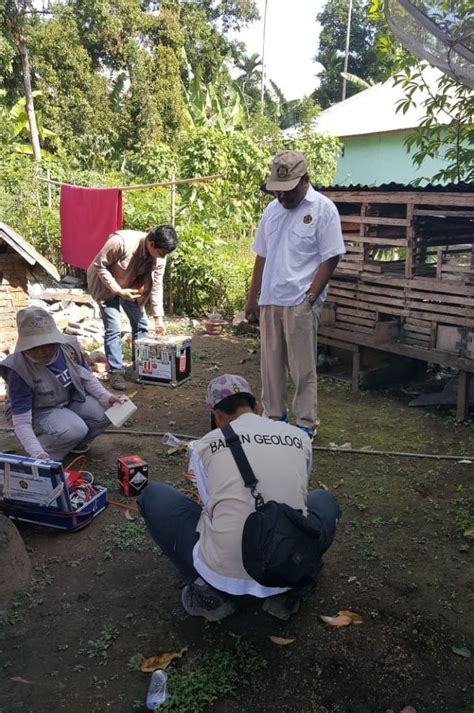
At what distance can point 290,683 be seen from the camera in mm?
2547

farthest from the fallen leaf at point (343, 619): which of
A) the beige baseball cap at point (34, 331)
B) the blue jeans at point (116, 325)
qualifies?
the blue jeans at point (116, 325)

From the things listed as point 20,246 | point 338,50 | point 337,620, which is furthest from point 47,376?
point 338,50

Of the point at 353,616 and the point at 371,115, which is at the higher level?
the point at 371,115

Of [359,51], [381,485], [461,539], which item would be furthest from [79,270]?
[359,51]

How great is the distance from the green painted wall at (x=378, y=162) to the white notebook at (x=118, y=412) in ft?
53.9

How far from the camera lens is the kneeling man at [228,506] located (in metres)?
2.50

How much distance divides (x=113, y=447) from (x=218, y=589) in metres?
2.68

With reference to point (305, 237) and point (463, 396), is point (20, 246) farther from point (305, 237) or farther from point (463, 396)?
point (463, 396)

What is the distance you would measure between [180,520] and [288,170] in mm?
2688

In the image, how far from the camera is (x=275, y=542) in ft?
7.70

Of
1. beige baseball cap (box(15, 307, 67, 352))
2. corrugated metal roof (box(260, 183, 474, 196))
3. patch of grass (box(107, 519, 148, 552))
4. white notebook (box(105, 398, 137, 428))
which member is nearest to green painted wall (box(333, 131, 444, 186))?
corrugated metal roof (box(260, 183, 474, 196))

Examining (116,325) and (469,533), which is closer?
(469,533)

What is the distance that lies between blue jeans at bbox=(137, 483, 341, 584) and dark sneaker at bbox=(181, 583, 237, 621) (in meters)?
0.08

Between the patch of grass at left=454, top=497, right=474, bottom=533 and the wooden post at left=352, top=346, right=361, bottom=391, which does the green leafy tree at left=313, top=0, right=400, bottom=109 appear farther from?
the patch of grass at left=454, top=497, right=474, bottom=533
